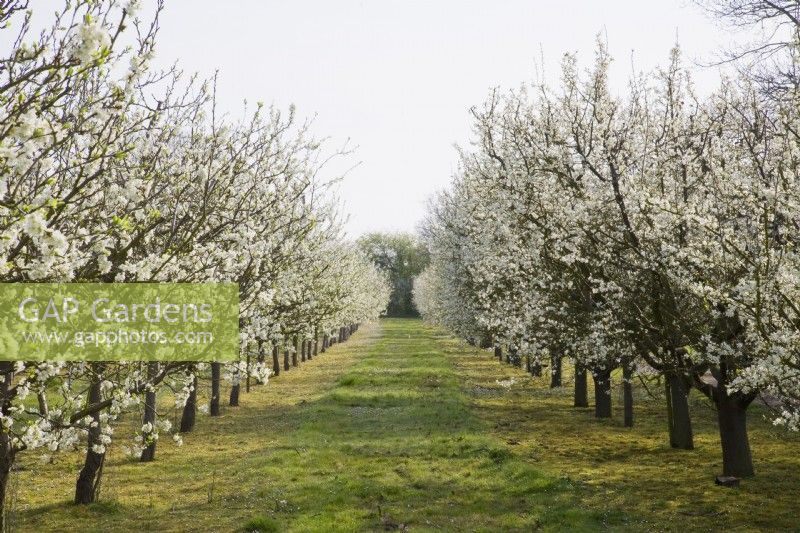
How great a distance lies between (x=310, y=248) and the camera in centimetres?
2545

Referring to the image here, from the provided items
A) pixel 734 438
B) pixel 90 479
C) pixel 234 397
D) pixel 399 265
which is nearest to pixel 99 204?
pixel 90 479

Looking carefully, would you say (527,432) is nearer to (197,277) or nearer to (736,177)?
(736,177)

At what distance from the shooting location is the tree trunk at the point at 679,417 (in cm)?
1903

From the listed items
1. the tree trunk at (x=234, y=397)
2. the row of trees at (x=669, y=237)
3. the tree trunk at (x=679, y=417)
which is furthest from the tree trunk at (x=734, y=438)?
the tree trunk at (x=234, y=397)

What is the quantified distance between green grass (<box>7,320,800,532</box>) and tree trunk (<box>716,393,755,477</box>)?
0.38 m

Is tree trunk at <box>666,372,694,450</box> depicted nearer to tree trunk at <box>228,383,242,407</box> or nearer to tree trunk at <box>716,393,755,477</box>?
tree trunk at <box>716,393,755,477</box>

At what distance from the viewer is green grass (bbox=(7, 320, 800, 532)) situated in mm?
13453

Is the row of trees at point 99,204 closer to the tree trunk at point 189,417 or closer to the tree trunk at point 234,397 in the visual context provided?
the tree trunk at point 189,417

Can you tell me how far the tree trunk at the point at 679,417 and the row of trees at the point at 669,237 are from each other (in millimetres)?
50

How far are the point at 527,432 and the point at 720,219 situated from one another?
34.4 ft

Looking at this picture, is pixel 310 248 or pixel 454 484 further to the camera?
pixel 310 248

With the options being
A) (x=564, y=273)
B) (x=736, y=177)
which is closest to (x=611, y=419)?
(x=564, y=273)

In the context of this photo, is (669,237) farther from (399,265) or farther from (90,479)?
(399,265)

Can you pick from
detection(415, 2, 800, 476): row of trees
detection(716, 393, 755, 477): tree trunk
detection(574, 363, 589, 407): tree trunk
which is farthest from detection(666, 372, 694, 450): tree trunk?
detection(574, 363, 589, 407): tree trunk
